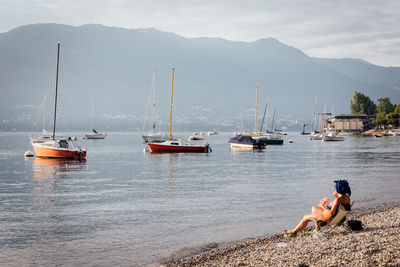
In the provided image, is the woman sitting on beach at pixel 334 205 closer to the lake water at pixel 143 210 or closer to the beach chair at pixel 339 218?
the beach chair at pixel 339 218

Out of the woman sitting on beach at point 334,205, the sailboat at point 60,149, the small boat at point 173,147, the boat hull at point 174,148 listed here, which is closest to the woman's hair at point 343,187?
the woman sitting on beach at point 334,205

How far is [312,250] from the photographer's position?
511 inches

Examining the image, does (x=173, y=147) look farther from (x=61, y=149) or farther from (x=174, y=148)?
(x=61, y=149)

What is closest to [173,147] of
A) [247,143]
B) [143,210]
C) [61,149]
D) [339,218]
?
[61,149]

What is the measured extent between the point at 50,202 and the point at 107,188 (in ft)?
26.5

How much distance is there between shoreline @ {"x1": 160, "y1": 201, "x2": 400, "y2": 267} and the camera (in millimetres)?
11859

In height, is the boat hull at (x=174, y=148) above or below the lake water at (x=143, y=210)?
above

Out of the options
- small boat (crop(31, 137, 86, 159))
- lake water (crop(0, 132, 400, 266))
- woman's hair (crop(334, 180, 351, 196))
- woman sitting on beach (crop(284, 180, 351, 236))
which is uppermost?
woman's hair (crop(334, 180, 351, 196))

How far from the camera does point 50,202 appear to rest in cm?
2878

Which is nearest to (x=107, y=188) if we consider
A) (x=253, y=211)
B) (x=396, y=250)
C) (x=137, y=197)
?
(x=137, y=197)

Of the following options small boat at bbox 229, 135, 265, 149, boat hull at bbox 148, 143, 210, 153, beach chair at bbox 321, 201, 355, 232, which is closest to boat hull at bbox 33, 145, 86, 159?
boat hull at bbox 148, 143, 210, 153

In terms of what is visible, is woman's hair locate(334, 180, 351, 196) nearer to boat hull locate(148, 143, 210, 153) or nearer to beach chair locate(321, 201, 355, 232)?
beach chair locate(321, 201, 355, 232)

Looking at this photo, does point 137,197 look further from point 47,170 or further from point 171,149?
point 171,149

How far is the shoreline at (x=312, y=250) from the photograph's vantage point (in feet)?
38.9
